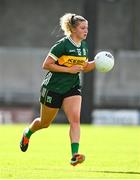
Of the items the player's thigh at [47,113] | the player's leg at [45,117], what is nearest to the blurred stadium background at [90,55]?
the player's leg at [45,117]

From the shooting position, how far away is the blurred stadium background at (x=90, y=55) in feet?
107

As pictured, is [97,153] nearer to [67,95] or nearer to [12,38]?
[67,95]

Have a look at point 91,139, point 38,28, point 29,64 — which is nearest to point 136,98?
point 29,64

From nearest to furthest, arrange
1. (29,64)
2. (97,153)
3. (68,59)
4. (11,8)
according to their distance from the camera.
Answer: (68,59) → (97,153) → (29,64) → (11,8)

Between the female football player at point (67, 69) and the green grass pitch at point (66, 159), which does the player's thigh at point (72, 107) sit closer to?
the female football player at point (67, 69)

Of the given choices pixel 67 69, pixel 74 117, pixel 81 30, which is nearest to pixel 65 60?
pixel 67 69

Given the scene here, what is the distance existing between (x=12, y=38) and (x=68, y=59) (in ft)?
107

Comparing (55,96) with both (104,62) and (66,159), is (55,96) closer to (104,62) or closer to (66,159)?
(104,62)

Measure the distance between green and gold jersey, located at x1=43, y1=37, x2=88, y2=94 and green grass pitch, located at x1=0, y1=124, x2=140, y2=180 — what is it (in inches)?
43.6

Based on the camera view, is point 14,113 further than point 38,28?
No

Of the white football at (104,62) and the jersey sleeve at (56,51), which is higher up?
the jersey sleeve at (56,51)

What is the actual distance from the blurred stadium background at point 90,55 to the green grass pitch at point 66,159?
13856 millimetres

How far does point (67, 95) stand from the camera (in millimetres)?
10758

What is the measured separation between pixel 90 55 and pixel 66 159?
2066cm
